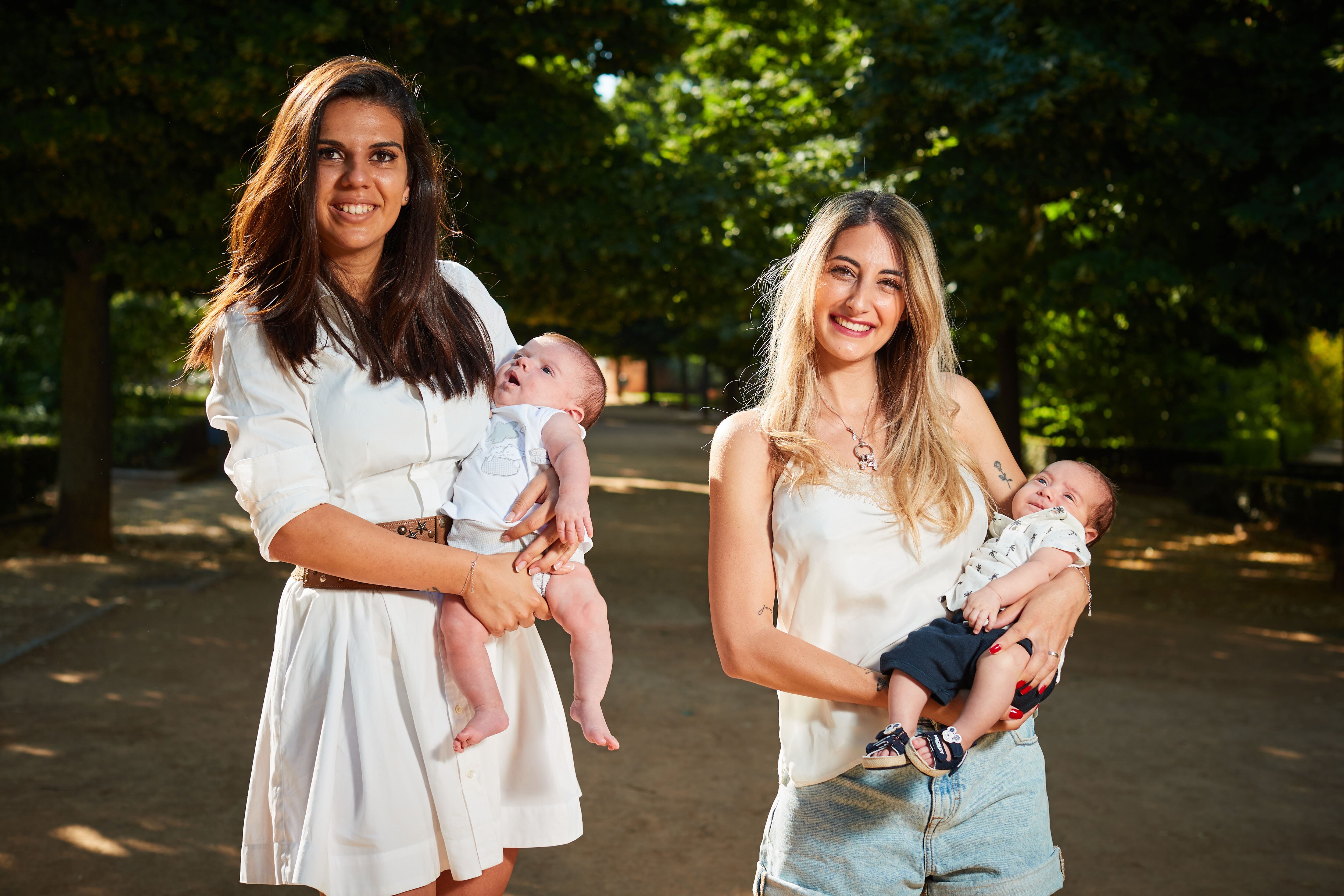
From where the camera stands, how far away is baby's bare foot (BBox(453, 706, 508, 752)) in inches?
85.0

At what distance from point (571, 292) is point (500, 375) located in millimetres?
8758

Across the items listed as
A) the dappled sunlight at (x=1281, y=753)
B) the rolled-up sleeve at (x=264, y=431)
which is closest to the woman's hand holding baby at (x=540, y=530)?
the rolled-up sleeve at (x=264, y=431)

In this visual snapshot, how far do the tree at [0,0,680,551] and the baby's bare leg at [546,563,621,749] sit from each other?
7.12 meters

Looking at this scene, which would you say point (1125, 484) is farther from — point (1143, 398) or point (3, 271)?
point (3, 271)

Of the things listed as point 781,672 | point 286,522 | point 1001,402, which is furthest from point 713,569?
point 1001,402

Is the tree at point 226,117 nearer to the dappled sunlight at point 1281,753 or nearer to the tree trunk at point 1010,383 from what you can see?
the dappled sunlight at point 1281,753

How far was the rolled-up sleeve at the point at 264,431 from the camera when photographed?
204 centimetres

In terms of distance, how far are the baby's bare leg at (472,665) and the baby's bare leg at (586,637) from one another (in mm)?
158

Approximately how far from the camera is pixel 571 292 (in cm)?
1109

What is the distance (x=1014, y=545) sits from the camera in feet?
8.12

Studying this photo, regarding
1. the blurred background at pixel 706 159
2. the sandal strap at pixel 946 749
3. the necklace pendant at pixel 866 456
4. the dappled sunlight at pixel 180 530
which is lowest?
the dappled sunlight at pixel 180 530

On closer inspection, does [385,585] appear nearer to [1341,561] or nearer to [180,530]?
[1341,561]

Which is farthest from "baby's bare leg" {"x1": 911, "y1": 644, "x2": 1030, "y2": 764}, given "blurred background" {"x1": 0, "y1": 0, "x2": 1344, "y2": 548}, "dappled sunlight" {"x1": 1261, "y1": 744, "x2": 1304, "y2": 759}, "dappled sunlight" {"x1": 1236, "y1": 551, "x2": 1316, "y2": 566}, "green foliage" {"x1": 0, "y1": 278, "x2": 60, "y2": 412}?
"green foliage" {"x1": 0, "y1": 278, "x2": 60, "y2": 412}

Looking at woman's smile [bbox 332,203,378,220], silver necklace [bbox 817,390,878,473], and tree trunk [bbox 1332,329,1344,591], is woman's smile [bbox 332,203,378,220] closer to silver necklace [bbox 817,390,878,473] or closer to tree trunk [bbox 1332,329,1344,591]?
silver necklace [bbox 817,390,878,473]
